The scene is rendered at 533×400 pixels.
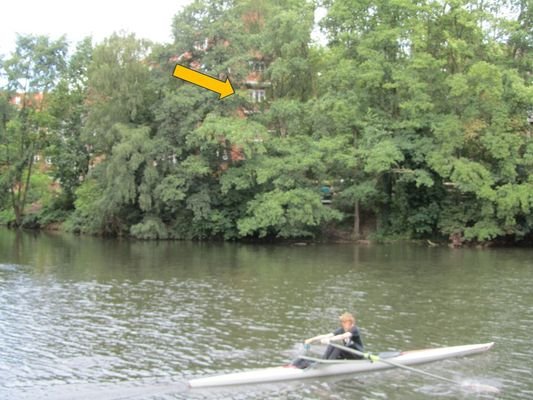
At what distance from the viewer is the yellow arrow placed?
134 feet

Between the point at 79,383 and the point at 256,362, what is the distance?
12.5 feet

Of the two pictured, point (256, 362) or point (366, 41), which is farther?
point (366, 41)

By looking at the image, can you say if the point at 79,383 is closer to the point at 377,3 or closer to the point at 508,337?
the point at 508,337

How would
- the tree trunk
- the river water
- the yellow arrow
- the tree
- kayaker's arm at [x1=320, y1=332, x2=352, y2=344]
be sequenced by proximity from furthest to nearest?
1. the tree
2. the tree trunk
3. the yellow arrow
4. kayaker's arm at [x1=320, y1=332, x2=352, y2=344]
5. the river water

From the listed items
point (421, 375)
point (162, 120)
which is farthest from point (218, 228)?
point (421, 375)

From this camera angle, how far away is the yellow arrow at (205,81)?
40.8 meters

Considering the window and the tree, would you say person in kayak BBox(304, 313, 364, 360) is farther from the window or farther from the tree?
the tree

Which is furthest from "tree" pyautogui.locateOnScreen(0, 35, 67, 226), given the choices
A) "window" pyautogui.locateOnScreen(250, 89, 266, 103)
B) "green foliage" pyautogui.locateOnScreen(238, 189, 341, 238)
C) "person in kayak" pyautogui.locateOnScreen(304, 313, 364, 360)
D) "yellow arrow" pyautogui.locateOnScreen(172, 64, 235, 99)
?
"person in kayak" pyautogui.locateOnScreen(304, 313, 364, 360)

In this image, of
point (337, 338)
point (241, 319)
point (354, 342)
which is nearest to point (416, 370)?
point (354, 342)

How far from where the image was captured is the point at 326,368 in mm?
13234

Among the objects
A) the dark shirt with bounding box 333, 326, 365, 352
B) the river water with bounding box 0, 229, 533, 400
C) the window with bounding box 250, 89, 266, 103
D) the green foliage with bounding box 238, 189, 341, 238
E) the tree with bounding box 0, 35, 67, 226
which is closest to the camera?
the river water with bounding box 0, 229, 533, 400

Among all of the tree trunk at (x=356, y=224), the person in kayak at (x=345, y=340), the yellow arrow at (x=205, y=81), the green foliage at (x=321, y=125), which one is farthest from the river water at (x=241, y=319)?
the yellow arrow at (x=205, y=81)

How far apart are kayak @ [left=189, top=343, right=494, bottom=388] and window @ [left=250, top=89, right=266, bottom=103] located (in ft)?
105

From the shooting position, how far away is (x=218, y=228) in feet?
141
